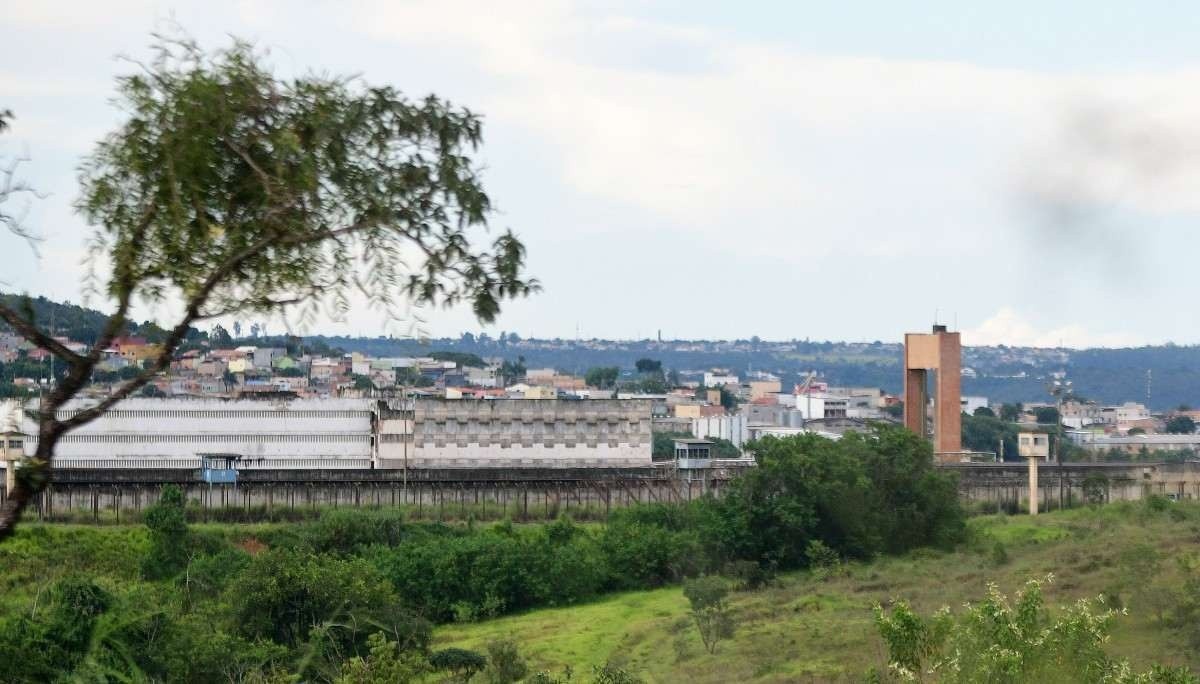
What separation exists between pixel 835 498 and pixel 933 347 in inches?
826

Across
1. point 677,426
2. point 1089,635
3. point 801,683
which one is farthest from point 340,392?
point 1089,635

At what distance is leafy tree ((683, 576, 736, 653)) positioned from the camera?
31.7 metres

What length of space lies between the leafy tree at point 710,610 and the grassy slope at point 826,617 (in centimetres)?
26

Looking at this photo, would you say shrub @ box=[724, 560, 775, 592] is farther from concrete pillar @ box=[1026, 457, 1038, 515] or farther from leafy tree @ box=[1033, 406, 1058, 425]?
leafy tree @ box=[1033, 406, 1058, 425]

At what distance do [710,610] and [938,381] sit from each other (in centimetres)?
3342

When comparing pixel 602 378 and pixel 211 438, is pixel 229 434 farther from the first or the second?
pixel 602 378

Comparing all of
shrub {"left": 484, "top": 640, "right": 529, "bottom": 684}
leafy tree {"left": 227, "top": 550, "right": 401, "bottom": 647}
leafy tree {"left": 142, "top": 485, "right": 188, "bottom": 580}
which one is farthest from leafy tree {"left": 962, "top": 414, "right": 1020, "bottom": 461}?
shrub {"left": 484, "top": 640, "right": 529, "bottom": 684}

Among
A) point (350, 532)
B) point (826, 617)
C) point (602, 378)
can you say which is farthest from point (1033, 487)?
point (602, 378)

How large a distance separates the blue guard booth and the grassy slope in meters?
17.6

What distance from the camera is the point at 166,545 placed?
4147 cm

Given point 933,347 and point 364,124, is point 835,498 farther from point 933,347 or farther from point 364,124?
point 364,124

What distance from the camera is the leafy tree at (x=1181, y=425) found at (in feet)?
456

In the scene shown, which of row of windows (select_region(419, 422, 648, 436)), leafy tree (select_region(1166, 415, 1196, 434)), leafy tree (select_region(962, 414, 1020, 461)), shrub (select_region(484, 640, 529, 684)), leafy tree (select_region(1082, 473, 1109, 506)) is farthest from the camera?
leafy tree (select_region(1166, 415, 1196, 434))

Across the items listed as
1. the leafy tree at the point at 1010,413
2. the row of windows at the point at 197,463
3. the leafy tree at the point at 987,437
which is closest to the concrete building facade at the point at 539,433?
the row of windows at the point at 197,463
